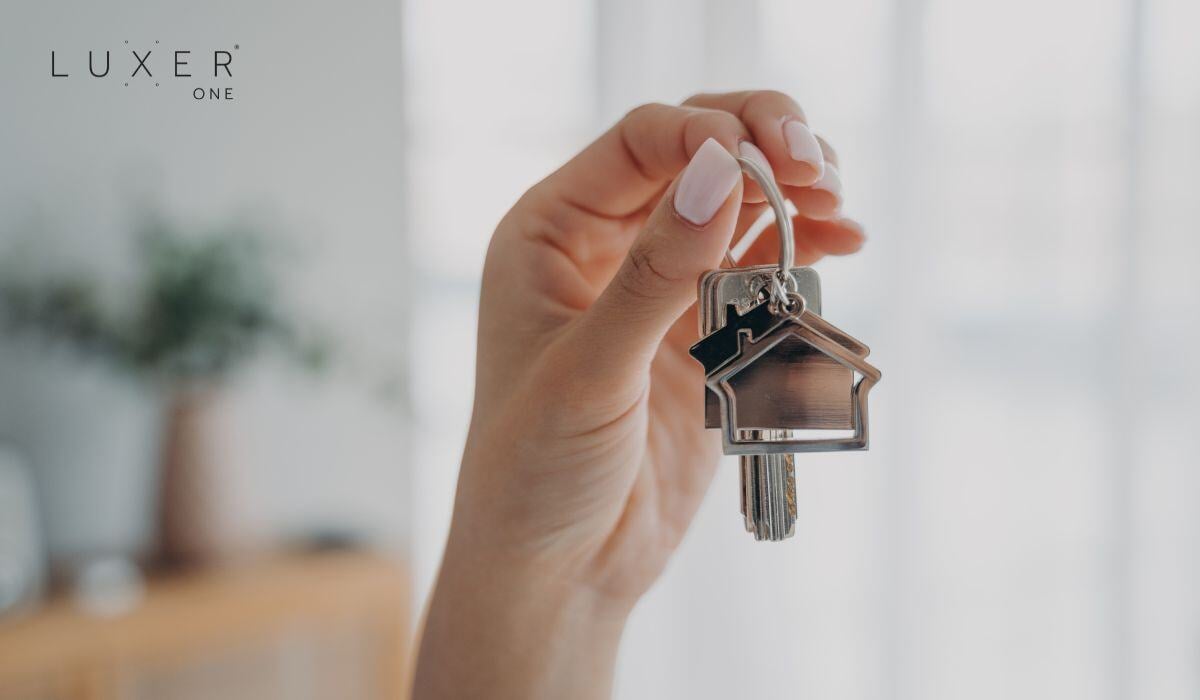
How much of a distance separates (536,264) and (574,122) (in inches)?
40.5

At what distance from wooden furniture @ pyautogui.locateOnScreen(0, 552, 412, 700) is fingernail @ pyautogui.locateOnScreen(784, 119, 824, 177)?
1186 mm

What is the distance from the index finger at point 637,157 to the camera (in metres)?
0.57

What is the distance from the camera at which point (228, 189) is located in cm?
150

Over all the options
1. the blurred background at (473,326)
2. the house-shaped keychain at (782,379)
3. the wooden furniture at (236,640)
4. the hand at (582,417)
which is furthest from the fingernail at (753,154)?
the wooden furniture at (236,640)

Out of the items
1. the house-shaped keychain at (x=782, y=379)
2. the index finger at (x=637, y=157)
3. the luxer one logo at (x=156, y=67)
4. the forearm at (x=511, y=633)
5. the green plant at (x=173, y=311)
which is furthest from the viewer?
the green plant at (x=173, y=311)

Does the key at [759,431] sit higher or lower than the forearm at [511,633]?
higher

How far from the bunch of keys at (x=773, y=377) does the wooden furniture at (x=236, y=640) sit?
114 centimetres

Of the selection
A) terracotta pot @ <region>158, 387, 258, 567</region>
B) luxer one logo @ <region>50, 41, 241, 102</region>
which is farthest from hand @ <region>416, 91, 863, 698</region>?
terracotta pot @ <region>158, 387, 258, 567</region>

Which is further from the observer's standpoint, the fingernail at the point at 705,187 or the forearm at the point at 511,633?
the forearm at the point at 511,633

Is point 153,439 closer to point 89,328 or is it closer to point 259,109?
point 89,328

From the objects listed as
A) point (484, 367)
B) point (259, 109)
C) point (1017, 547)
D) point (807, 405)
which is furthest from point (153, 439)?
point (1017, 547)

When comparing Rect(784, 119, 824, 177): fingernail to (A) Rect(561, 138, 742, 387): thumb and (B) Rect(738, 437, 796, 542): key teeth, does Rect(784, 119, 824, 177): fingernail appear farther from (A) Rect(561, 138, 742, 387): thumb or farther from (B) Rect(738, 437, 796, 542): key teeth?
(B) Rect(738, 437, 796, 542): key teeth

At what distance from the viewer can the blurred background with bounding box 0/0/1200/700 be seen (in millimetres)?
1406

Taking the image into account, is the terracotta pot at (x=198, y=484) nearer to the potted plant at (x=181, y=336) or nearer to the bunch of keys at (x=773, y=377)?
the potted plant at (x=181, y=336)
